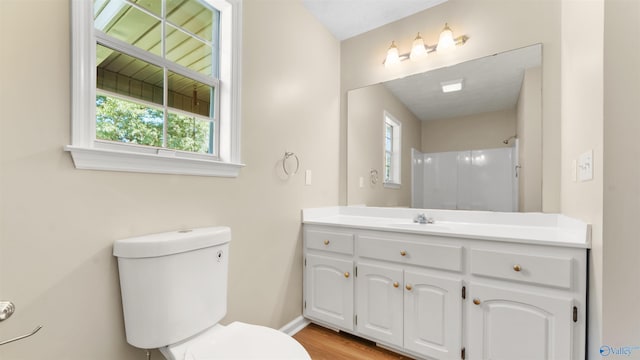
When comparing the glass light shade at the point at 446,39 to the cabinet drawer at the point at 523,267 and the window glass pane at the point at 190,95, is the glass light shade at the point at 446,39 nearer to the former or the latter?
the cabinet drawer at the point at 523,267

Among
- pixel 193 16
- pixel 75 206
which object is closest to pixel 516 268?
pixel 75 206

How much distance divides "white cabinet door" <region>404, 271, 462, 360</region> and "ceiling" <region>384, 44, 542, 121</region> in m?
1.21

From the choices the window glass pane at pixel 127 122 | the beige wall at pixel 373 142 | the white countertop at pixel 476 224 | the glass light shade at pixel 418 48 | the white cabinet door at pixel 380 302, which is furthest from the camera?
the beige wall at pixel 373 142

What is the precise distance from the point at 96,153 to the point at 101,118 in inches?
7.5

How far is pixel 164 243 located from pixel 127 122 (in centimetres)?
56

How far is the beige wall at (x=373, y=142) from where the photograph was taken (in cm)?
213

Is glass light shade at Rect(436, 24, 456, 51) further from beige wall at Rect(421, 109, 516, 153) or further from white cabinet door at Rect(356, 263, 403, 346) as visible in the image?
white cabinet door at Rect(356, 263, 403, 346)

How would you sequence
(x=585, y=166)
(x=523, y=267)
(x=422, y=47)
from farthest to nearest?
(x=422, y=47) → (x=523, y=267) → (x=585, y=166)

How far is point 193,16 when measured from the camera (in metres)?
1.46

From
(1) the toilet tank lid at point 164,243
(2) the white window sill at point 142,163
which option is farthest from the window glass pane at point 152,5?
(1) the toilet tank lid at point 164,243

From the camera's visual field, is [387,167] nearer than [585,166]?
No

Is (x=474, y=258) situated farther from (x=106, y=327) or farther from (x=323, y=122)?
(x=106, y=327)

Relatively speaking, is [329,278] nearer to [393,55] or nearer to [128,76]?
[128,76]

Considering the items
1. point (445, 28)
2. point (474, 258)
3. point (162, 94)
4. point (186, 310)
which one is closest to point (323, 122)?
point (445, 28)
